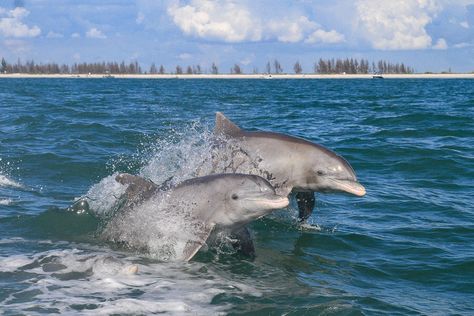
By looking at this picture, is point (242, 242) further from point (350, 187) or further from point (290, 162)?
point (350, 187)

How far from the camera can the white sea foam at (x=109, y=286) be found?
21.2ft

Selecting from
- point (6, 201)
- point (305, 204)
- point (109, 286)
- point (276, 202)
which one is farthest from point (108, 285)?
point (6, 201)

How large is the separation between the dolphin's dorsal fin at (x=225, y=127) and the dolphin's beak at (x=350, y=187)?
5.70 feet

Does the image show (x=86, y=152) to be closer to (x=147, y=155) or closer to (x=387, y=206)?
(x=147, y=155)

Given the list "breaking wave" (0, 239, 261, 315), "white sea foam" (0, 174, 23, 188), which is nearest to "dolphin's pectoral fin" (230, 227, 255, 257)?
"breaking wave" (0, 239, 261, 315)

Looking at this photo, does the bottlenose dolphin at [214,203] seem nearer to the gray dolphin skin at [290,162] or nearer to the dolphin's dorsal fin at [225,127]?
the gray dolphin skin at [290,162]

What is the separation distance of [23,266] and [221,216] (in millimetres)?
2417

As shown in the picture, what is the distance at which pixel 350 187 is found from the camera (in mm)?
9758

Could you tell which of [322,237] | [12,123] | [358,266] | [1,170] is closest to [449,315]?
[358,266]

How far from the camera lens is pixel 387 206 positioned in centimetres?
1227

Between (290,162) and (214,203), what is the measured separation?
210 cm

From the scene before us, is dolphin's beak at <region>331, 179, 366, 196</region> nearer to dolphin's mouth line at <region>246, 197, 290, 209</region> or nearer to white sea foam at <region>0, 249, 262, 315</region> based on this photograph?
dolphin's mouth line at <region>246, 197, 290, 209</region>

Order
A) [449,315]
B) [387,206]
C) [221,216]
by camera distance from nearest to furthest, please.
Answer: [449,315] < [221,216] < [387,206]

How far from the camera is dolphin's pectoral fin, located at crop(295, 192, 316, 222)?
35.6 ft
